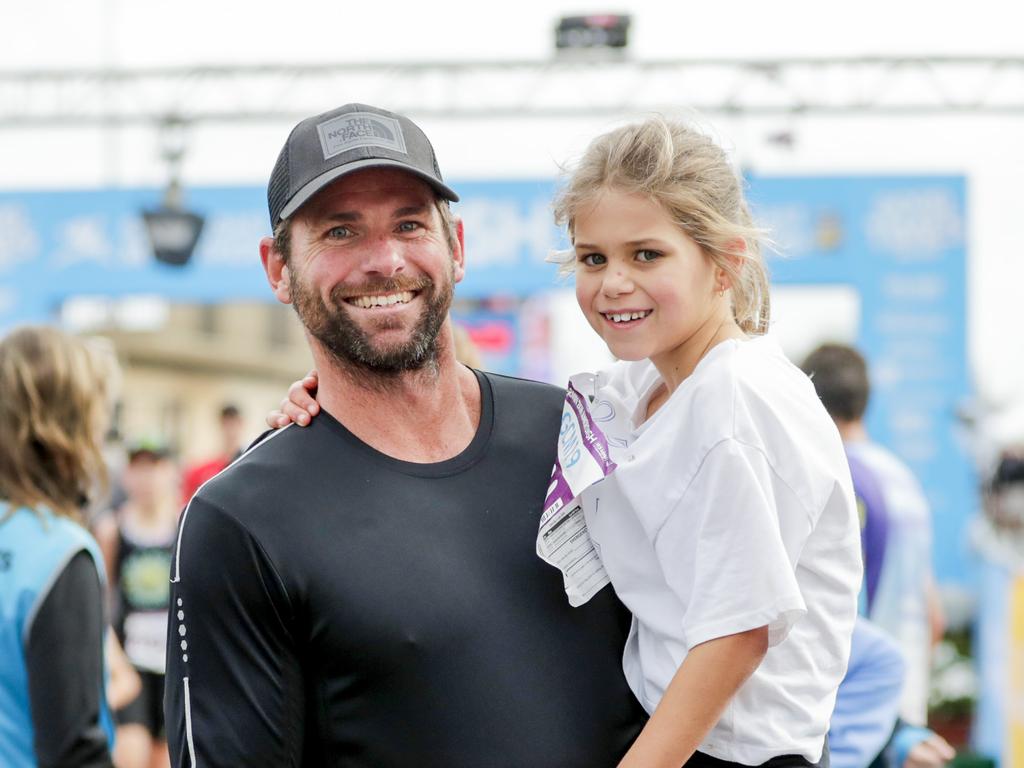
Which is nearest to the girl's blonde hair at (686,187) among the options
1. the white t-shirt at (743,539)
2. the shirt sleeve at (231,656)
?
the white t-shirt at (743,539)

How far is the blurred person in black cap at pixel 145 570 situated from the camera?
5.57 metres

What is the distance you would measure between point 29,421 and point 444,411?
3.92 ft

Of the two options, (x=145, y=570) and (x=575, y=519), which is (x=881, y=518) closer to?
(x=575, y=519)

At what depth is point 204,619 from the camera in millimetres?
1638

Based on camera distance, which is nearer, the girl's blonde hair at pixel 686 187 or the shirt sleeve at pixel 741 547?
the shirt sleeve at pixel 741 547

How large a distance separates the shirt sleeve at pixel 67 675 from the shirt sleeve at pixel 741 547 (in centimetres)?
142

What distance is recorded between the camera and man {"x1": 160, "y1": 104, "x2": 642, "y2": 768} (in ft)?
5.40

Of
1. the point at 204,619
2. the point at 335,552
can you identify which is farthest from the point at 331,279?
the point at 204,619

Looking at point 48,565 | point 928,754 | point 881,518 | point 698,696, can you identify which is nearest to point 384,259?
point 698,696

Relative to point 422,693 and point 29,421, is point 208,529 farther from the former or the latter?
point 29,421

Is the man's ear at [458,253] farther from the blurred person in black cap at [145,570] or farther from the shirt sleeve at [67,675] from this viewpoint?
the blurred person in black cap at [145,570]

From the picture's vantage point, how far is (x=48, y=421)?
2.67m

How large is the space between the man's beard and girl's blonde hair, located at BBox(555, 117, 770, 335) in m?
0.28

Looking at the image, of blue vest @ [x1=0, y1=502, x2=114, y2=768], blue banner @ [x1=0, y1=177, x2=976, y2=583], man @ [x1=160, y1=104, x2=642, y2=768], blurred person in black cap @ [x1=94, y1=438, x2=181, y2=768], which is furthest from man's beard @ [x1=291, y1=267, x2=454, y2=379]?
blue banner @ [x1=0, y1=177, x2=976, y2=583]
